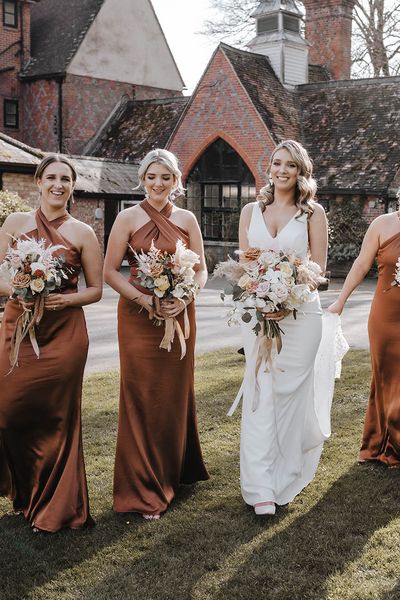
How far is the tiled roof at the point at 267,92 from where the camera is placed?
2658 centimetres

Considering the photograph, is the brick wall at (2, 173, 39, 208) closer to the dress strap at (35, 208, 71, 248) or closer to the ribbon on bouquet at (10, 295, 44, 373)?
the dress strap at (35, 208, 71, 248)

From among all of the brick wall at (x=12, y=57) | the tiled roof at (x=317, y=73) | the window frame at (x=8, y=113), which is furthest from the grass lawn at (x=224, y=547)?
the brick wall at (x=12, y=57)

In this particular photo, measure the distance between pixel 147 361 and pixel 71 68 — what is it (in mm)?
29542

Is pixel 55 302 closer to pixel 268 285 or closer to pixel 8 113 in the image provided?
pixel 268 285

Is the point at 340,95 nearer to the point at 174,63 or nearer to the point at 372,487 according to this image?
the point at 174,63

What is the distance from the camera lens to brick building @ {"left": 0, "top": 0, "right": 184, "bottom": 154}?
107 ft

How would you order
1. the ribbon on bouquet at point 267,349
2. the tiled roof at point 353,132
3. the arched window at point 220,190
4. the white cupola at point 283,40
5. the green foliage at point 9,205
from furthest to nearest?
the white cupola at point 283,40, the arched window at point 220,190, the tiled roof at point 353,132, the green foliage at point 9,205, the ribbon on bouquet at point 267,349

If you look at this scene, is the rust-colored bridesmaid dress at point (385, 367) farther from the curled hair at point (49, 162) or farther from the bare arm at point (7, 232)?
the bare arm at point (7, 232)

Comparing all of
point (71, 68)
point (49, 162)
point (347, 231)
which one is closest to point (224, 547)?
point (49, 162)

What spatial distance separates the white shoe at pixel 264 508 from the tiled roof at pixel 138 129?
26.0 m

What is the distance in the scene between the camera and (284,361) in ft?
17.5

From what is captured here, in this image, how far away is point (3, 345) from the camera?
4938mm

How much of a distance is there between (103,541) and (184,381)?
1263 mm

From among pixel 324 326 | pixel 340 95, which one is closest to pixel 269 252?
pixel 324 326
